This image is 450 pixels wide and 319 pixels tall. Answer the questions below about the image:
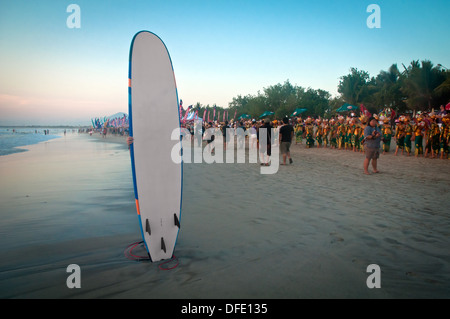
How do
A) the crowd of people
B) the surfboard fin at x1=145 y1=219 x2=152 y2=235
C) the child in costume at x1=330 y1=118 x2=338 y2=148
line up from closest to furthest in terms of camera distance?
1. the surfboard fin at x1=145 y1=219 x2=152 y2=235
2. the crowd of people
3. the child in costume at x1=330 y1=118 x2=338 y2=148

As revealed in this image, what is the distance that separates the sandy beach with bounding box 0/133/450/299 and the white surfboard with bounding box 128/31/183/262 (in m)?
0.42

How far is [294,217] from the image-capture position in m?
4.82

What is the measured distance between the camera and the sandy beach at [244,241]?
2.75m

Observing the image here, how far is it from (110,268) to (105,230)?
1.31 meters

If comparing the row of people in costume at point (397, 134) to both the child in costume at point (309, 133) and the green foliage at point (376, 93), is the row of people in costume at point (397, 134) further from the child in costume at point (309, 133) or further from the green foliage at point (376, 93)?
the green foliage at point (376, 93)

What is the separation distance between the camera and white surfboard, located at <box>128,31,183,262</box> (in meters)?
3.31

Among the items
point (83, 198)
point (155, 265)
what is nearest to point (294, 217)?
point (155, 265)

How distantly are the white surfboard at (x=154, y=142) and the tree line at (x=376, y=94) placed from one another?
1152 cm

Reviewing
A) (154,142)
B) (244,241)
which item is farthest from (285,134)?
(154,142)

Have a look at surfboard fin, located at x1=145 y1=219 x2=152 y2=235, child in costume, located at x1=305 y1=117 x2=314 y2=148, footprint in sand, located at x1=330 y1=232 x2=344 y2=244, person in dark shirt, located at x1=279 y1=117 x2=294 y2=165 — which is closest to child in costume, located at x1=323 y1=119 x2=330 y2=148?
child in costume, located at x1=305 y1=117 x2=314 y2=148

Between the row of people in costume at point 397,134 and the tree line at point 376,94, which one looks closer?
the row of people in costume at point 397,134

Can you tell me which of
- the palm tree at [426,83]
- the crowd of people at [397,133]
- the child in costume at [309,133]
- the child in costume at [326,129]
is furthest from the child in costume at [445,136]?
the palm tree at [426,83]

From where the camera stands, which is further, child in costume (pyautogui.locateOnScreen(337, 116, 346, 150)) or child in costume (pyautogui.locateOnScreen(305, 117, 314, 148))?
child in costume (pyautogui.locateOnScreen(305, 117, 314, 148))

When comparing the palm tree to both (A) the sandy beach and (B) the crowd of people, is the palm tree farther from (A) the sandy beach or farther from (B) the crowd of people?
(A) the sandy beach
